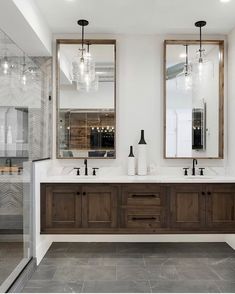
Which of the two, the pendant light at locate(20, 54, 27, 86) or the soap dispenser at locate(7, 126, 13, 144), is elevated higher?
the pendant light at locate(20, 54, 27, 86)

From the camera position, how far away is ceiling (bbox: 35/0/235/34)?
9.88ft

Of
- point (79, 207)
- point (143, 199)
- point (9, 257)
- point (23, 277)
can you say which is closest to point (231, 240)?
point (143, 199)

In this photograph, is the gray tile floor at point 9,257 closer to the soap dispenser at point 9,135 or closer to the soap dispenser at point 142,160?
the soap dispenser at point 9,135

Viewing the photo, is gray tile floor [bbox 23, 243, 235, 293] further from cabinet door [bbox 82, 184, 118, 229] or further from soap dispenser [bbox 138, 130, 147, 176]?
soap dispenser [bbox 138, 130, 147, 176]

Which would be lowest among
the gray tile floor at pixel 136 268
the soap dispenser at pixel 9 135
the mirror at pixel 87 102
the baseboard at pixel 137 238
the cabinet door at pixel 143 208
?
the gray tile floor at pixel 136 268

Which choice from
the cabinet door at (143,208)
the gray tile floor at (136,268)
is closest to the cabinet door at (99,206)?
the cabinet door at (143,208)

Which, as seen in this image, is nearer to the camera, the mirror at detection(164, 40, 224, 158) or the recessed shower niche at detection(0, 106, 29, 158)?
the recessed shower niche at detection(0, 106, 29, 158)

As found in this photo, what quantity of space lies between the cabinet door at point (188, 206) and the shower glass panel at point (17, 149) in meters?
1.59

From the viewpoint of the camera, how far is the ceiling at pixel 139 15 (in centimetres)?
301

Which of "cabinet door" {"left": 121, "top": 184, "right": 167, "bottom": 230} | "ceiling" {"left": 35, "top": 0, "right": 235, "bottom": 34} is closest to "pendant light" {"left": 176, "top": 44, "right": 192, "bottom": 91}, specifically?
"ceiling" {"left": 35, "top": 0, "right": 235, "bottom": 34}

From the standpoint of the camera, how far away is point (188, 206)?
10.8 ft

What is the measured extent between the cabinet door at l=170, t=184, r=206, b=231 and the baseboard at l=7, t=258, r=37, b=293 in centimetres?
156

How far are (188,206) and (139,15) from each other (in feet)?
7.38

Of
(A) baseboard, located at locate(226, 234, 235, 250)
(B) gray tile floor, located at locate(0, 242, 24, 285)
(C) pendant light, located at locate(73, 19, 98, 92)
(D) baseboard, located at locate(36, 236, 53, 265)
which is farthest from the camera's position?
(C) pendant light, located at locate(73, 19, 98, 92)
